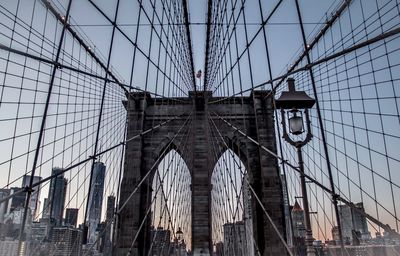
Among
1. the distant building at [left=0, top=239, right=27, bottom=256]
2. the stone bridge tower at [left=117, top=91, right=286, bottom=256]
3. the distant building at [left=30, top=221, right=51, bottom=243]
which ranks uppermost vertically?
the stone bridge tower at [left=117, top=91, right=286, bottom=256]

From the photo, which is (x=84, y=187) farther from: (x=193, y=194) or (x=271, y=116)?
(x=271, y=116)

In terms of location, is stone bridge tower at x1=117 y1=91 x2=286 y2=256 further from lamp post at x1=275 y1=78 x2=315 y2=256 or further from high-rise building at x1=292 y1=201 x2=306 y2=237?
lamp post at x1=275 y1=78 x2=315 y2=256

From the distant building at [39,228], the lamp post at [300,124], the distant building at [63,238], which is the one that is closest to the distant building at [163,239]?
the distant building at [63,238]

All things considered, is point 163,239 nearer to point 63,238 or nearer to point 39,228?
point 63,238

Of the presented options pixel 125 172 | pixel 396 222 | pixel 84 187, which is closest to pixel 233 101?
pixel 125 172

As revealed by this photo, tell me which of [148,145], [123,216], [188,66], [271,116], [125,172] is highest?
[188,66]

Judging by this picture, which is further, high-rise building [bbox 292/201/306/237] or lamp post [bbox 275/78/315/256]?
high-rise building [bbox 292/201/306/237]

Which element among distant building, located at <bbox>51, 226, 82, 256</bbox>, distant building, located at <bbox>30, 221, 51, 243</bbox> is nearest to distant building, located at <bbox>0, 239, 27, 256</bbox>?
distant building, located at <bbox>30, 221, 51, 243</bbox>

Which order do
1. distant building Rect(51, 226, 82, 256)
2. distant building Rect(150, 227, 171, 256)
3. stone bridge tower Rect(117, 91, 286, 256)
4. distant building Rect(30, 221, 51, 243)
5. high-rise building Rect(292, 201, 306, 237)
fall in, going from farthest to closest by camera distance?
stone bridge tower Rect(117, 91, 286, 256), distant building Rect(150, 227, 171, 256), distant building Rect(51, 226, 82, 256), distant building Rect(30, 221, 51, 243), high-rise building Rect(292, 201, 306, 237)
